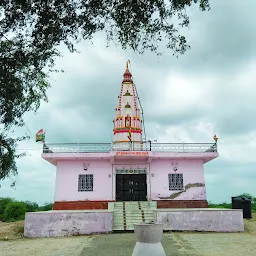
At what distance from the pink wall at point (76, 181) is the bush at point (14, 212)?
19.9ft

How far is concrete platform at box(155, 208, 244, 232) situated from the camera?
13789 millimetres

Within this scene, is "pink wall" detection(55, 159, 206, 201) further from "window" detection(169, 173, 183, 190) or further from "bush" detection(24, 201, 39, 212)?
"bush" detection(24, 201, 39, 212)

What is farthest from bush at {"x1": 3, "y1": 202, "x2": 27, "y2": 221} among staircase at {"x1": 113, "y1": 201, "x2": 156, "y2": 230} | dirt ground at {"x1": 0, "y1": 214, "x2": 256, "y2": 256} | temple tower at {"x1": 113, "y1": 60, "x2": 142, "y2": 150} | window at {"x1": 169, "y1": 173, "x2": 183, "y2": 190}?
window at {"x1": 169, "y1": 173, "x2": 183, "y2": 190}

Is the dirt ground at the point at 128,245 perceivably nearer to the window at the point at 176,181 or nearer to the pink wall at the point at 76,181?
the pink wall at the point at 76,181

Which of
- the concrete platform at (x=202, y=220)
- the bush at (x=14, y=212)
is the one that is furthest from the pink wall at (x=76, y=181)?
the bush at (x=14, y=212)

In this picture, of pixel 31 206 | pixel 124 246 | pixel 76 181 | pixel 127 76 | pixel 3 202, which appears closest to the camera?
pixel 124 246

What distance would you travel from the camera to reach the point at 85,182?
17.9m

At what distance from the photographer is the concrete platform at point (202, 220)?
543 inches

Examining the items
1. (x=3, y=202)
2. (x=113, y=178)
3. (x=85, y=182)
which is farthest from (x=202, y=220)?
(x=3, y=202)

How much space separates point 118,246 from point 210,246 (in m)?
3.17

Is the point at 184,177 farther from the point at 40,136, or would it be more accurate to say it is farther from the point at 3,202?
the point at 3,202

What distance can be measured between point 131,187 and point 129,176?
26.7 inches

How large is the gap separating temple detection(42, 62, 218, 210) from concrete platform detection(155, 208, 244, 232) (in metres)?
3.63

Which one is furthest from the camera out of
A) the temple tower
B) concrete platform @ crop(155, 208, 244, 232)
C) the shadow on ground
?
the temple tower
